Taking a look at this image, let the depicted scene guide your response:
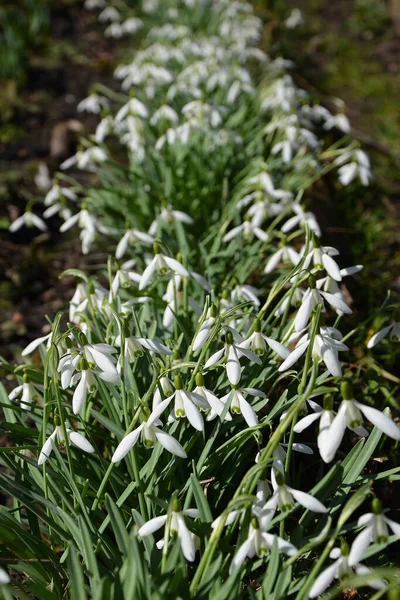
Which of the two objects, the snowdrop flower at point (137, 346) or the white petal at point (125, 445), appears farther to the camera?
the snowdrop flower at point (137, 346)

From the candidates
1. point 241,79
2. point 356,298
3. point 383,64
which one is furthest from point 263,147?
point 383,64

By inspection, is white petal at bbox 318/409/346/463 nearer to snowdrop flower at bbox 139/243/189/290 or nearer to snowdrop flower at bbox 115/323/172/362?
snowdrop flower at bbox 115/323/172/362

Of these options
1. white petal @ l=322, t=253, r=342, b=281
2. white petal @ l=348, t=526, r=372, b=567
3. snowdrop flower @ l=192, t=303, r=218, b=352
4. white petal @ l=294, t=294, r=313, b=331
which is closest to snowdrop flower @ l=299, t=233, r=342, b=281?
white petal @ l=322, t=253, r=342, b=281

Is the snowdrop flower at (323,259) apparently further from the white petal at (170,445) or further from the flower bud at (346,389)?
the white petal at (170,445)

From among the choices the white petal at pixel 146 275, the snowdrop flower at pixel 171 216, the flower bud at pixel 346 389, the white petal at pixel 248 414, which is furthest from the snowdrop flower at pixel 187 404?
the snowdrop flower at pixel 171 216

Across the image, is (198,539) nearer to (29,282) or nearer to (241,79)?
(29,282)

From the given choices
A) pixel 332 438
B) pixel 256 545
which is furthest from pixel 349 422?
pixel 256 545
